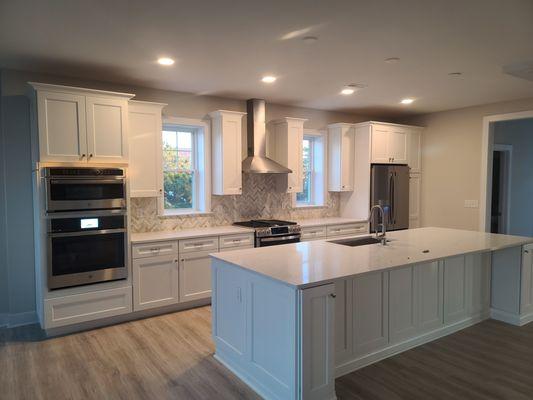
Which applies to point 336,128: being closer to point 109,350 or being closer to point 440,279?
point 440,279

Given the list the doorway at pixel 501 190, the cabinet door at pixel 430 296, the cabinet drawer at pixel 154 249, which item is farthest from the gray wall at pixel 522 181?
the cabinet drawer at pixel 154 249

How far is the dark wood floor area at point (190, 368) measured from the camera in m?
2.64

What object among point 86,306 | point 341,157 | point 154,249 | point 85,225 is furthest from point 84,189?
point 341,157

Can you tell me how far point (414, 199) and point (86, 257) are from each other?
16.5 feet

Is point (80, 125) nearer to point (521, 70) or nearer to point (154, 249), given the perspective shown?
point (154, 249)

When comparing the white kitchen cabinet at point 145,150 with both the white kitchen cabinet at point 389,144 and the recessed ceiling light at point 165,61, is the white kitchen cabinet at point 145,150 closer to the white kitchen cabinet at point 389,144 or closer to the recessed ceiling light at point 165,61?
the recessed ceiling light at point 165,61

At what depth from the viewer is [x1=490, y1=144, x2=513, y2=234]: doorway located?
687 cm

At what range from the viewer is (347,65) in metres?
3.71

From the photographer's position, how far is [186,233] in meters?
4.44

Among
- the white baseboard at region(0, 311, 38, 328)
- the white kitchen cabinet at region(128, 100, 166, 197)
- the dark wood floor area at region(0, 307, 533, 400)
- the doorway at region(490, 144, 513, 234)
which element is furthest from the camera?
the doorway at region(490, 144, 513, 234)

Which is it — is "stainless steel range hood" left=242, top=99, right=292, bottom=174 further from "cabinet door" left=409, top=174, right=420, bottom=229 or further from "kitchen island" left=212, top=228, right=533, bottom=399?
"cabinet door" left=409, top=174, right=420, bottom=229

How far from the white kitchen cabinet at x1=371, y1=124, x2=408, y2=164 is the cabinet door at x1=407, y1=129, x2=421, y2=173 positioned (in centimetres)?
10

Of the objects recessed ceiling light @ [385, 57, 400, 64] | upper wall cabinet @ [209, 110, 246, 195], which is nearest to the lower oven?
upper wall cabinet @ [209, 110, 246, 195]

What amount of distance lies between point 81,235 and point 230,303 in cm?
169
